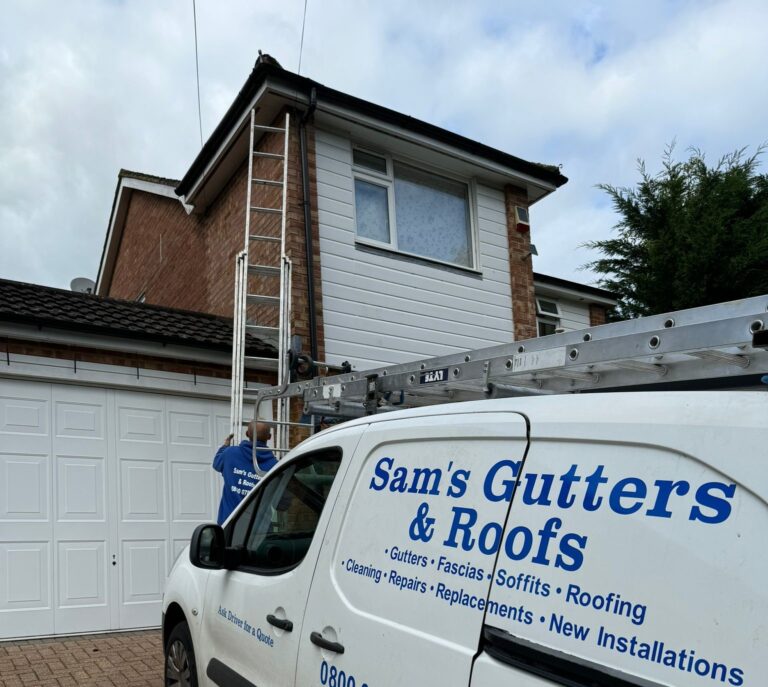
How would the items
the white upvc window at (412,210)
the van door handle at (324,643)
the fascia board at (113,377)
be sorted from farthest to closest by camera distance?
1. the white upvc window at (412,210)
2. the fascia board at (113,377)
3. the van door handle at (324,643)

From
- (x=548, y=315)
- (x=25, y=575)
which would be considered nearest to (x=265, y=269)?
(x=25, y=575)

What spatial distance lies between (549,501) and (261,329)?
632cm

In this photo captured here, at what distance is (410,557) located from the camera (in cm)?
227

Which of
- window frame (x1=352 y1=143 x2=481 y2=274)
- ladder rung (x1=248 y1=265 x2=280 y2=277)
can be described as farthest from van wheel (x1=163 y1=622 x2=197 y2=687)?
window frame (x1=352 y1=143 x2=481 y2=274)

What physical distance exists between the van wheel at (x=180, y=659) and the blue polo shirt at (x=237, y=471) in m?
1.73

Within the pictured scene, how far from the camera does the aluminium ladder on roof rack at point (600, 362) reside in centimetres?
182

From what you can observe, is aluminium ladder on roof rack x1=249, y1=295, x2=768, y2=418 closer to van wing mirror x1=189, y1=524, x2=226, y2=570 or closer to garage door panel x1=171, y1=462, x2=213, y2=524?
van wing mirror x1=189, y1=524, x2=226, y2=570

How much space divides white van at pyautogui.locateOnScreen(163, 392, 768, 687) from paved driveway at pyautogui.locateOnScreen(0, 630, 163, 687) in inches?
103

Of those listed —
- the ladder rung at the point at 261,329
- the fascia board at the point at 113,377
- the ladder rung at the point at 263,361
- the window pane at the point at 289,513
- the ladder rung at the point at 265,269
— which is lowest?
the window pane at the point at 289,513

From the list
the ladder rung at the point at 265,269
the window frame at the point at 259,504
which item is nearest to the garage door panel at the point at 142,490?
the ladder rung at the point at 265,269

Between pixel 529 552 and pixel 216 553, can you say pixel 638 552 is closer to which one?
pixel 529 552

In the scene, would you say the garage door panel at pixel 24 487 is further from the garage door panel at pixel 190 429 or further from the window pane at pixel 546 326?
the window pane at pixel 546 326

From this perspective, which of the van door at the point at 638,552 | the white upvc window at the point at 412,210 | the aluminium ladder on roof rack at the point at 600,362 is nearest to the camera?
the van door at the point at 638,552

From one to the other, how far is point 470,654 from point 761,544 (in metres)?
0.84
